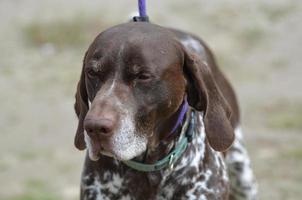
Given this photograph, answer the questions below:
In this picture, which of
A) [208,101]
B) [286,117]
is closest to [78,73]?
[286,117]

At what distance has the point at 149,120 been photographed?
11.7 feet

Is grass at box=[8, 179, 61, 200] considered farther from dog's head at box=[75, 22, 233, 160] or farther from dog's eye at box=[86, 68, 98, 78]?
dog's eye at box=[86, 68, 98, 78]

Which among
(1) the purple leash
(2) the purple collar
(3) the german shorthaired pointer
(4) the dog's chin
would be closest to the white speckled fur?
(3) the german shorthaired pointer

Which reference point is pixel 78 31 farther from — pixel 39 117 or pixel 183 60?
pixel 183 60

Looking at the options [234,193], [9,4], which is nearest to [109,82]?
[234,193]

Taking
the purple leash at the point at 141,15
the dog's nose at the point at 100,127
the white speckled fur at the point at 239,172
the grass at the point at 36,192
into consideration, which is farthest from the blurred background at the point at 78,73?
the dog's nose at the point at 100,127

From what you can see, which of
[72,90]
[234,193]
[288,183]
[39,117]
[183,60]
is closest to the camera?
[183,60]

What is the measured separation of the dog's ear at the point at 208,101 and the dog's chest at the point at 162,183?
0.16m

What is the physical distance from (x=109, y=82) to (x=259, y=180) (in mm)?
3482

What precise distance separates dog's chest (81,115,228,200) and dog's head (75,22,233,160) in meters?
0.18

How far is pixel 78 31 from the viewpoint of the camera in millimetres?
10156

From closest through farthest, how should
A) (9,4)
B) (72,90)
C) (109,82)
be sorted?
(109,82) < (72,90) < (9,4)

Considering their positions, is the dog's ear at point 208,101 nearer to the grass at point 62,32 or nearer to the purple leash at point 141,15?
the purple leash at point 141,15

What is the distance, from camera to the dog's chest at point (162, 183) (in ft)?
13.0
